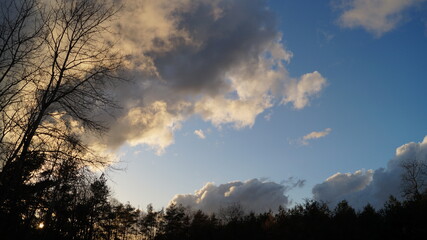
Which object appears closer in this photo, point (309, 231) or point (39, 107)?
point (39, 107)

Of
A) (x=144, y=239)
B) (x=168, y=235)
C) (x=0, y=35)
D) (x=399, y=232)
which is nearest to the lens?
(x=0, y=35)

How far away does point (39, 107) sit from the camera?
6.02 metres

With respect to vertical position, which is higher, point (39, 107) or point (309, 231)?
point (39, 107)

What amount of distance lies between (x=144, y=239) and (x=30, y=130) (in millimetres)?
66544

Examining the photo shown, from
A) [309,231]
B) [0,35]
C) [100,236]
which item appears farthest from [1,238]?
[100,236]

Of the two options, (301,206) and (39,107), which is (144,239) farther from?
(39,107)

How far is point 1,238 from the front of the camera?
45.4ft

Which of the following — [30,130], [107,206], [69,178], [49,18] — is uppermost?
[107,206]

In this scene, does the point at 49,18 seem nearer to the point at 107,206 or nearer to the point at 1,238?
the point at 1,238

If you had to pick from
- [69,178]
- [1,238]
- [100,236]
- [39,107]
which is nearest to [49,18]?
[39,107]

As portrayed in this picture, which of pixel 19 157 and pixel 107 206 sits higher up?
pixel 107 206

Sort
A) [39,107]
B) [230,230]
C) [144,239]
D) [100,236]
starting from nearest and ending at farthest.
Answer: [39,107]
[230,230]
[100,236]
[144,239]

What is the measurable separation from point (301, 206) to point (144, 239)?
4438 centimetres

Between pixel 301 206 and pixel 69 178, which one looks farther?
pixel 301 206
